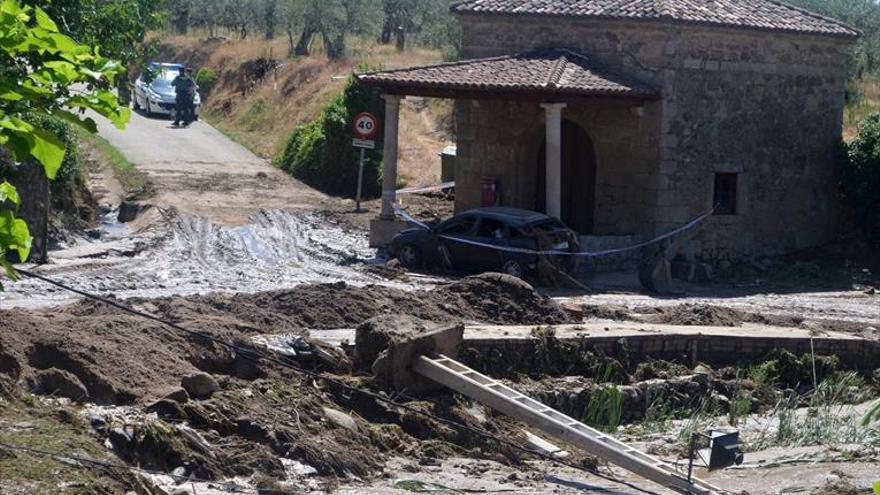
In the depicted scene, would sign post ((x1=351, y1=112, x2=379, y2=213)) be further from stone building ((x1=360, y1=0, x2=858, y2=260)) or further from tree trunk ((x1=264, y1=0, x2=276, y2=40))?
tree trunk ((x1=264, y1=0, x2=276, y2=40))

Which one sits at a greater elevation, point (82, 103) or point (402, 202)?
point (82, 103)

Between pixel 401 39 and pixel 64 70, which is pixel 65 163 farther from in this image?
pixel 401 39

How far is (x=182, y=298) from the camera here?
1977 cm

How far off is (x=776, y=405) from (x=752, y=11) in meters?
12.5

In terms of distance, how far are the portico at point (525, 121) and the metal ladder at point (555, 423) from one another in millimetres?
11068

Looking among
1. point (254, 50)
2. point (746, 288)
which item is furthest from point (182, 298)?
point (254, 50)

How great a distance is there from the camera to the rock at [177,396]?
1423 cm

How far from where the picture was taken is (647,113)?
28.1 metres

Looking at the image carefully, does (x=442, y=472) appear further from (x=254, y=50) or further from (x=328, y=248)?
(x=254, y=50)

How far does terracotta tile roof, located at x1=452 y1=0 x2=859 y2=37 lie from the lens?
2795cm

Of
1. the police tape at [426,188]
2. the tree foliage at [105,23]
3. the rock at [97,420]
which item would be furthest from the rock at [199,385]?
the police tape at [426,188]

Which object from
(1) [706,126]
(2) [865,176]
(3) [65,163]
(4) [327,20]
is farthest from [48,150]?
(4) [327,20]

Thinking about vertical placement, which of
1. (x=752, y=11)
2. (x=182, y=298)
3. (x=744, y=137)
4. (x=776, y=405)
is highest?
(x=752, y=11)

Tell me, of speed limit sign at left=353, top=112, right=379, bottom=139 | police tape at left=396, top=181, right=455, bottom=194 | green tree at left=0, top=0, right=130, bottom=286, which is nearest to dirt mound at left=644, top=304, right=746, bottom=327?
speed limit sign at left=353, top=112, right=379, bottom=139
